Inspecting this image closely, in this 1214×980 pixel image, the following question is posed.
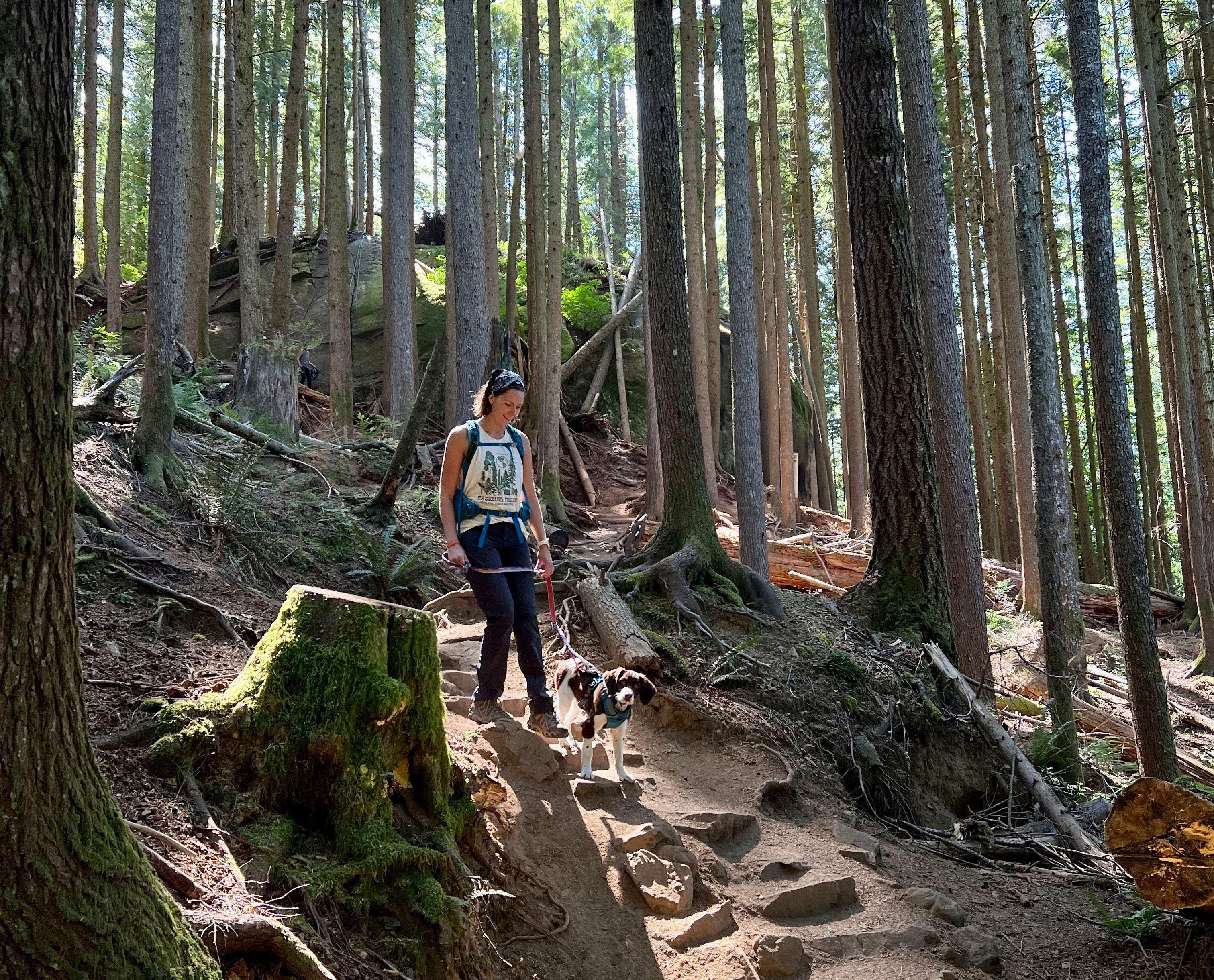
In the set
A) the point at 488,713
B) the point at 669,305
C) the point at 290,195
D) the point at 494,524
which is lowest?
the point at 488,713

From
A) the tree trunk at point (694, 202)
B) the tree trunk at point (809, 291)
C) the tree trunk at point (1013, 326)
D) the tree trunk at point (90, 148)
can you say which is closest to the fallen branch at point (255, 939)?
the tree trunk at point (694, 202)

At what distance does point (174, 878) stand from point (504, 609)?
8.26 ft

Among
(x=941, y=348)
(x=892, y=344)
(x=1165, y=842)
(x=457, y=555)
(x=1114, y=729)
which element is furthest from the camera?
(x=1114, y=729)

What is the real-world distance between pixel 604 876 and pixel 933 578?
4.91 m

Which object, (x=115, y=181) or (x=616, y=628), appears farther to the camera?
(x=115, y=181)

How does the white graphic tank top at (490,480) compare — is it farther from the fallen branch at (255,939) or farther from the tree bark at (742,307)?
the tree bark at (742,307)

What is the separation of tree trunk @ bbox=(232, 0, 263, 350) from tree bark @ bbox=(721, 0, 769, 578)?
6.55m

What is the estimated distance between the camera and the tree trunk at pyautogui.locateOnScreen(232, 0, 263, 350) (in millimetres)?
12945

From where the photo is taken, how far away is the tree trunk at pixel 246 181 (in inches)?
510

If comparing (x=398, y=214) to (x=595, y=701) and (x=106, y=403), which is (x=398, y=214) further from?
(x=595, y=701)

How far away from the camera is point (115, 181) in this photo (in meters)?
16.1

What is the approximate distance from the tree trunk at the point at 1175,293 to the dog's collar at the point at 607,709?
11575mm

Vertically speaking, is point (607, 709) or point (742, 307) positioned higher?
point (742, 307)

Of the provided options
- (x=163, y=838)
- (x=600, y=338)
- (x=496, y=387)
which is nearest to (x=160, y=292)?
(x=496, y=387)
